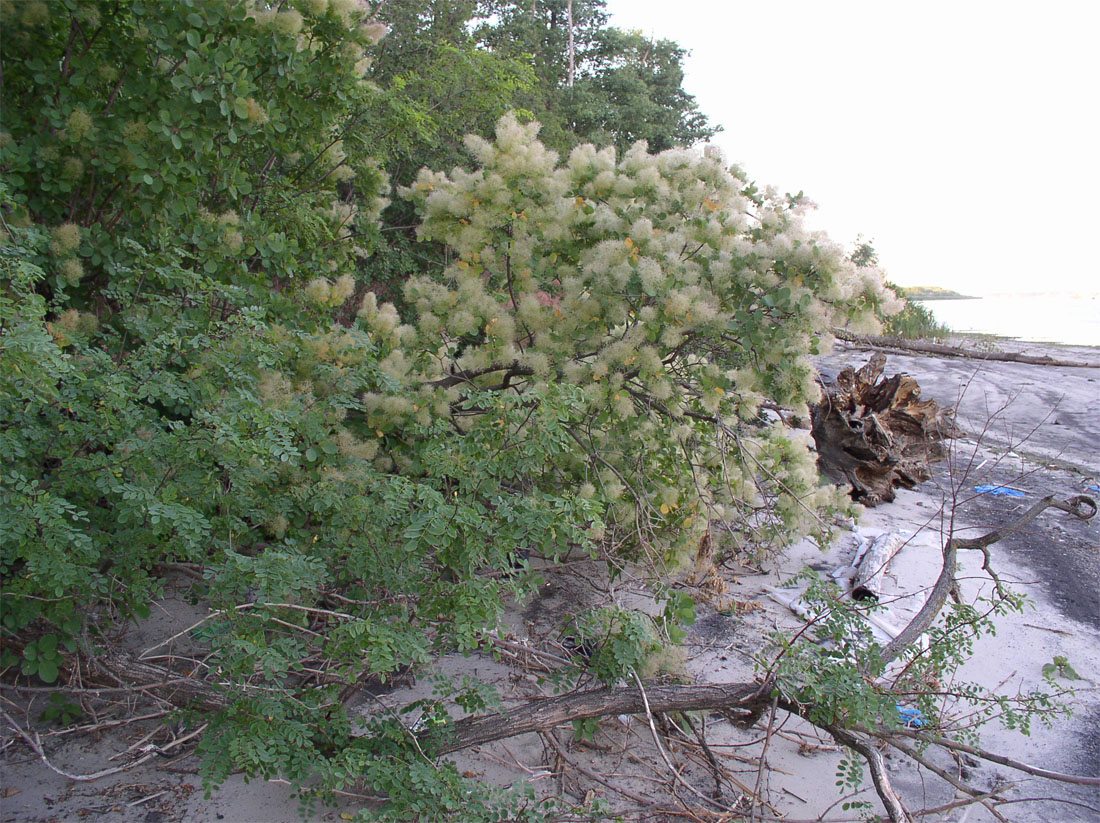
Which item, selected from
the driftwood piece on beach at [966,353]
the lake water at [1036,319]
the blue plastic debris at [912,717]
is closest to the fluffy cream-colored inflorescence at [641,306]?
the blue plastic debris at [912,717]

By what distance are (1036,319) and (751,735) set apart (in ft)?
70.3

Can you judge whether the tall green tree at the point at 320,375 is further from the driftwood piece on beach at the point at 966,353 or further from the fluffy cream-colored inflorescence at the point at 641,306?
the driftwood piece on beach at the point at 966,353

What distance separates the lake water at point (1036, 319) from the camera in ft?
49.4

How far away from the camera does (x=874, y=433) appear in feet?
17.6

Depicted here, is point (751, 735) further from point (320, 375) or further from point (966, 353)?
point (966, 353)

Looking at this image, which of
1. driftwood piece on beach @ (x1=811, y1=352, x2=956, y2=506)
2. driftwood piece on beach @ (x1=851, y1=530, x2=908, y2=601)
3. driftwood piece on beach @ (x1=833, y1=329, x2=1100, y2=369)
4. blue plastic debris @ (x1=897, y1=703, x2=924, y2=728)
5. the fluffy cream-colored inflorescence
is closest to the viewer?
blue plastic debris @ (x1=897, y1=703, x2=924, y2=728)

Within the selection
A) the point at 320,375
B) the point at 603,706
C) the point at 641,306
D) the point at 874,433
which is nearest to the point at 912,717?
the point at 603,706

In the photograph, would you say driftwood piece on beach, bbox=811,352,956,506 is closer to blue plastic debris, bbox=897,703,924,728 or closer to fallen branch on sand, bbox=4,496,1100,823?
blue plastic debris, bbox=897,703,924,728

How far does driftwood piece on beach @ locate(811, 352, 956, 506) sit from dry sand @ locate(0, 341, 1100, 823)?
18.2 inches

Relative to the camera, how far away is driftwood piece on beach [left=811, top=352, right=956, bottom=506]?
523 centimetres

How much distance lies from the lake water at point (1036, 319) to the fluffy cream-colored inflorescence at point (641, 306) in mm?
12519

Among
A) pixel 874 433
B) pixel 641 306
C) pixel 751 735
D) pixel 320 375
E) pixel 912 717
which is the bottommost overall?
pixel 751 735

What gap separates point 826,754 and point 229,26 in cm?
339

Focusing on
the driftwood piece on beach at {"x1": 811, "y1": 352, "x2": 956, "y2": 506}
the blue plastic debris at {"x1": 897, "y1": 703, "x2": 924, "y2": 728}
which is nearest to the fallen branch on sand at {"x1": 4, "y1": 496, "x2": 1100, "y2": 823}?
the blue plastic debris at {"x1": 897, "y1": 703, "x2": 924, "y2": 728}
